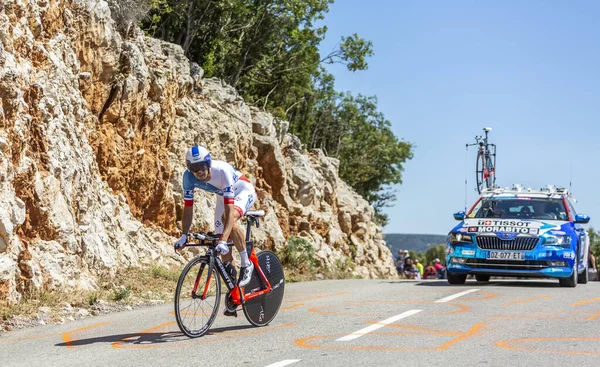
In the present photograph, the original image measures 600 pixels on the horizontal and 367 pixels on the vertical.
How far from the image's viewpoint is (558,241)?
1623 centimetres

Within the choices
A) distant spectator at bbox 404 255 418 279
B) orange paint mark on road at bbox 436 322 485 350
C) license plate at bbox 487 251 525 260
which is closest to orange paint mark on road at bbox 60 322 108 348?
orange paint mark on road at bbox 436 322 485 350

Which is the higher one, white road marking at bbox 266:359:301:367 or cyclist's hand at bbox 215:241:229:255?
cyclist's hand at bbox 215:241:229:255

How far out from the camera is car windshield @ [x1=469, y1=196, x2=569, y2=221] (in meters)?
17.3

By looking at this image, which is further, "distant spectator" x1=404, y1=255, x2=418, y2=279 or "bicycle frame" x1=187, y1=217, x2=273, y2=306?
"distant spectator" x1=404, y1=255, x2=418, y2=279

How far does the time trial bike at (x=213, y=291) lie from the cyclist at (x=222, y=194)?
0.13 metres

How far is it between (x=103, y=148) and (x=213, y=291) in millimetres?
10133

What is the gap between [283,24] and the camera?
34.7 metres

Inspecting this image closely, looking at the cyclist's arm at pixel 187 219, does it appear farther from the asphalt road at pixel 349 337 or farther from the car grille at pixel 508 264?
the car grille at pixel 508 264

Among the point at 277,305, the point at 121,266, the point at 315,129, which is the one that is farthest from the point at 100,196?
the point at 315,129

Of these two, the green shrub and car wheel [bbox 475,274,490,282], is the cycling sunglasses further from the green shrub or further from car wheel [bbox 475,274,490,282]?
car wheel [bbox 475,274,490,282]

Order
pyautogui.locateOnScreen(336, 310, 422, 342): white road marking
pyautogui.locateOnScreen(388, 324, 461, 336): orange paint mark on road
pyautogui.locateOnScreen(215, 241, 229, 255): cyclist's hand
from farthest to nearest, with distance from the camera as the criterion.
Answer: pyautogui.locateOnScreen(388, 324, 461, 336): orange paint mark on road → pyautogui.locateOnScreen(336, 310, 422, 342): white road marking → pyautogui.locateOnScreen(215, 241, 229, 255): cyclist's hand

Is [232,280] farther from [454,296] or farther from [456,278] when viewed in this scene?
[456,278]

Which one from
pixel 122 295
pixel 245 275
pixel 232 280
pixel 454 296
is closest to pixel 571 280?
pixel 454 296

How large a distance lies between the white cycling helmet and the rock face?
12.1 ft
